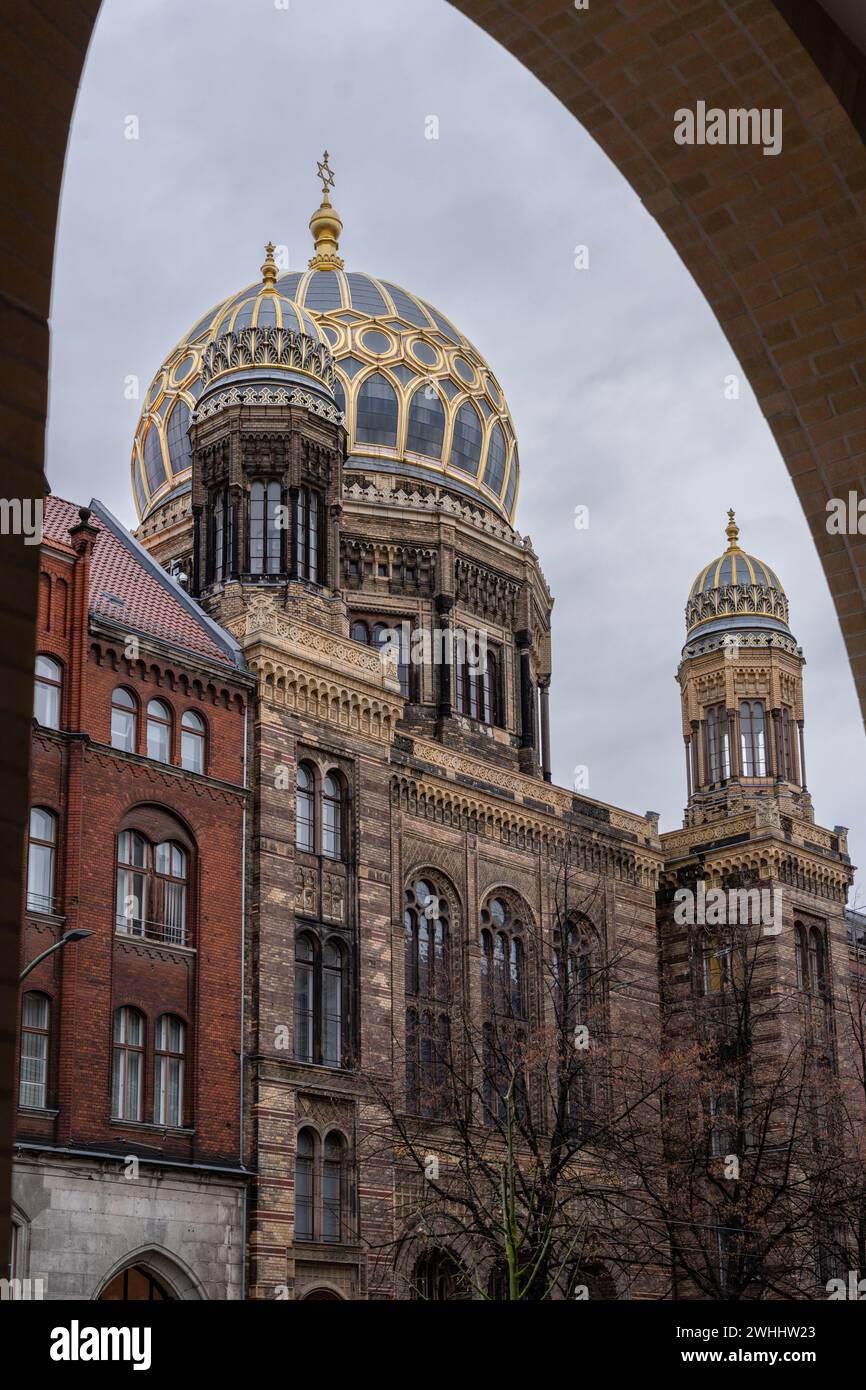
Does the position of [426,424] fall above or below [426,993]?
above

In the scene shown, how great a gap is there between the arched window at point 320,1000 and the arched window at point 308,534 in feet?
28.2

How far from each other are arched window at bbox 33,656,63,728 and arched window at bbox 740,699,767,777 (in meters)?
27.0

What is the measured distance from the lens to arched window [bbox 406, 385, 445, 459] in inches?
2056

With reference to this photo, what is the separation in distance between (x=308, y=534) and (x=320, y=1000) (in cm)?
1091

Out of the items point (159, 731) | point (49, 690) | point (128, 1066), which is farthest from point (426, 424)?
point (128, 1066)

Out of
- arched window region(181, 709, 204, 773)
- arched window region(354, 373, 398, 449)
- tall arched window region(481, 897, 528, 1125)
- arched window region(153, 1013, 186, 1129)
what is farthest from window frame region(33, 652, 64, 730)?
arched window region(354, 373, 398, 449)

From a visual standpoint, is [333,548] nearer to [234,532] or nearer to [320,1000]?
[234,532]

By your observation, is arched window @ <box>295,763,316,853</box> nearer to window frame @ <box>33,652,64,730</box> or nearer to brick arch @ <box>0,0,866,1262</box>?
window frame @ <box>33,652,64,730</box>

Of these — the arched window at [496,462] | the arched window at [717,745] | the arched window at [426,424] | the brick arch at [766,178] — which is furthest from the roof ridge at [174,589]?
the brick arch at [766,178]

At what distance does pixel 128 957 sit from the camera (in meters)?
31.6

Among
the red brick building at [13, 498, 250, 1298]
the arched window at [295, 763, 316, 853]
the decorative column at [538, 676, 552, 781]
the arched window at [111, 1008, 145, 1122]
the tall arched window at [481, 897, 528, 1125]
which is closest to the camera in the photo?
the red brick building at [13, 498, 250, 1298]

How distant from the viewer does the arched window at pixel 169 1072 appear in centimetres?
3170

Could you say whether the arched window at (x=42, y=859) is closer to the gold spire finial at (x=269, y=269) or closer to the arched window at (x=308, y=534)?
the arched window at (x=308, y=534)

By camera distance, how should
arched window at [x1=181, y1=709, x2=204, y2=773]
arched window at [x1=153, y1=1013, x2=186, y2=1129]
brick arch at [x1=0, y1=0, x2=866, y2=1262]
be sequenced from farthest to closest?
arched window at [x1=181, y1=709, x2=204, y2=773] → arched window at [x1=153, y1=1013, x2=186, y2=1129] → brick arch at [x1=0, y1=0, x2=866, y2=1262]
